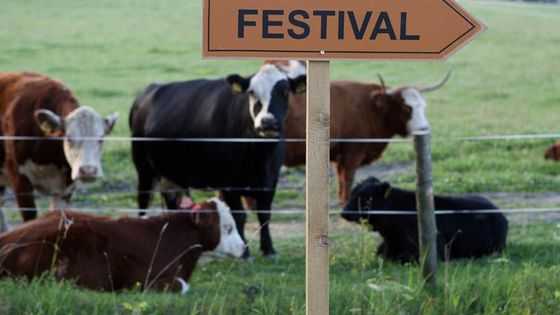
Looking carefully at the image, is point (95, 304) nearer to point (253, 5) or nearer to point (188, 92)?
point (253, 5)

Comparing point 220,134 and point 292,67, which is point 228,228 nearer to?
point 220,134

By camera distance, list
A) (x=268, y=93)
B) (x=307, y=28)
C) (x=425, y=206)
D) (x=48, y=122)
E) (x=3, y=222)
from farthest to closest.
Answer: (x=3, y=222) < (x=48, y=122) < (x=268, y=93) < (x=425, y=206) < (x=307, y=28)

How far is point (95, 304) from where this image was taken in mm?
6219

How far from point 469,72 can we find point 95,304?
22697 mm

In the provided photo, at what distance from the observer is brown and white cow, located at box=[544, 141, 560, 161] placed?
48.2 ft

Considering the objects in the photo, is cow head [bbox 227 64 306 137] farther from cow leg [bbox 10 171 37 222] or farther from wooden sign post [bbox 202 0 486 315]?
wooden sign post [bbox 202 0 486 315]

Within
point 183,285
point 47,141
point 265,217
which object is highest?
point 47,141

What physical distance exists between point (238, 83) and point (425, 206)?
413 centimetres

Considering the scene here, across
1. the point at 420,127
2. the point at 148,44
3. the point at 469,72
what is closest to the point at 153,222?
the point at 420,127

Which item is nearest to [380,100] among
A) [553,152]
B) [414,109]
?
[414,109]

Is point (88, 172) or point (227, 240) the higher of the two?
point (88, 172)

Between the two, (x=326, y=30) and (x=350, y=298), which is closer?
(x=326, y=30)

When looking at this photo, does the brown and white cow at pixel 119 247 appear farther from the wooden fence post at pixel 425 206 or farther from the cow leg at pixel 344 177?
the cow leg at pixel 344 177

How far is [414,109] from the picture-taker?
14.1 m
